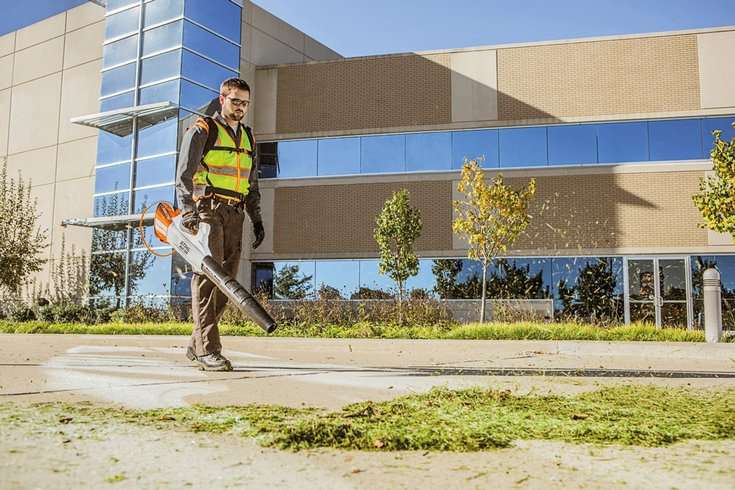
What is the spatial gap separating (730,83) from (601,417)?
19262mm

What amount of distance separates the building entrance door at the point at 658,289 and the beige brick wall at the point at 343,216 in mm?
5322

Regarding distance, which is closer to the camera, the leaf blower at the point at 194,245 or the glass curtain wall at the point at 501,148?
the leaf blower at the point at 194,245

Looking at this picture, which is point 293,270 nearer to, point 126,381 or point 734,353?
point 734,353

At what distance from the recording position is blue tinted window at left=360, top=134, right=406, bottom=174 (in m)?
21.4

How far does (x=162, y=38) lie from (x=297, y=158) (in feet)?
17.9

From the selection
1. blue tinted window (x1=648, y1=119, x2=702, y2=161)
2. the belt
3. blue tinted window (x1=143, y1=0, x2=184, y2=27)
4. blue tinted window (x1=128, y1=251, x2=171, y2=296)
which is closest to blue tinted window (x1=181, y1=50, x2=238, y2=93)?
blue tinted window (x1=143, y1=0, x2=184, y2=27)

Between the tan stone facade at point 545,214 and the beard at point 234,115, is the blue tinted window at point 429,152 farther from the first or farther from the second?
the beard at point 234,115

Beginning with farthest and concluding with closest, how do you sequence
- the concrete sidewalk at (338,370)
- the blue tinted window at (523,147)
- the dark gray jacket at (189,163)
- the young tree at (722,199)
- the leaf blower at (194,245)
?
the blue tinted window at (523,147) < the young tree at (722,199) < the dark gray jacket at (189,163) < the leaf blower at (194,245) < the concrete sidewalk at (338,370)

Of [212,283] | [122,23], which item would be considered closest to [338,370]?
[212,283]

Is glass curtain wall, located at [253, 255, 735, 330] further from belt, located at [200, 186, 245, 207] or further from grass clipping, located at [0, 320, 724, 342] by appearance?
belt, located at [200, 186, 245, 207]

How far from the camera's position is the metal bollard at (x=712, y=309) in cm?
1077

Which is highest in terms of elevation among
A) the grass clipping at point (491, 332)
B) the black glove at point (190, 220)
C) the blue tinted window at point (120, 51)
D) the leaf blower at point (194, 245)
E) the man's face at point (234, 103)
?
the blue tinted window at point (120, 51)

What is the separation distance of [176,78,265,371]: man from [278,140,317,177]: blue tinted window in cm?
1605

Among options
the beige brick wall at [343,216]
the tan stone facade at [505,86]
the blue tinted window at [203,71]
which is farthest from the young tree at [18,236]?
the tan stone facade at [505,86]
